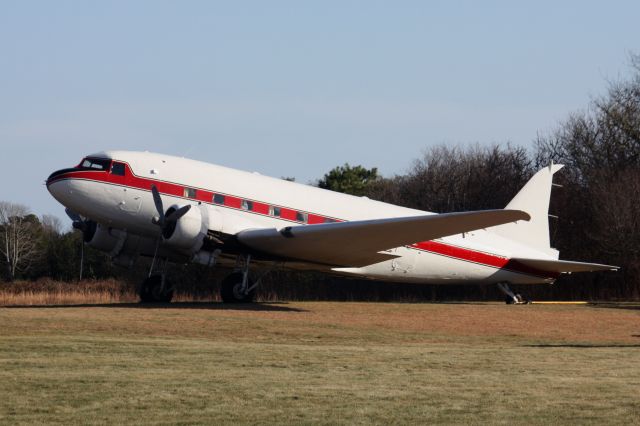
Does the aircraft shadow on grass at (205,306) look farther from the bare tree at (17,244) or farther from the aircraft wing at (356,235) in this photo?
the bare tree at (17,244)

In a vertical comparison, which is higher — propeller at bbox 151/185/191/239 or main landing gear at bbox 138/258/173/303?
propeller at bbox 151/185/191/239

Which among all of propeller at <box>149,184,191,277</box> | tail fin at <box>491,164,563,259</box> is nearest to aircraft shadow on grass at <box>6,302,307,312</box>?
propeller at <box>149,184,191,277</box>

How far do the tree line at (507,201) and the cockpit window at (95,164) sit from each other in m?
19.0

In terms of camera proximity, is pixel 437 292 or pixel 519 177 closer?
pixel 437 292

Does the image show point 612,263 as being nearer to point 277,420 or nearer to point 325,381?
point 325,381

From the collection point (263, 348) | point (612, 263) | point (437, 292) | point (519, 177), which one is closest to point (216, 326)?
point (263, 348)

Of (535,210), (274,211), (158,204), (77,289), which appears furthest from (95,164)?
(77,289)

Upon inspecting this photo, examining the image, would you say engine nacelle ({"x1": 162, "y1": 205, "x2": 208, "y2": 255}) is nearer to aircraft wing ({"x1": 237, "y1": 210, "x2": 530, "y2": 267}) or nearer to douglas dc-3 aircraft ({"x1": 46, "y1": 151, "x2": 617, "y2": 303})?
douglas dc-3 aircraft ({"x1": 46, "y1": 151, "x2": 617, "y2": 303})

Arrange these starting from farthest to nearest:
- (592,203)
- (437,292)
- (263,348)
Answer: (592,203) < (437,292) < (263,348)

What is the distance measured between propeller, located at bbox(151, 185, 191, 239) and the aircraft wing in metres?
1.94

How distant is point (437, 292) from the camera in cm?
4559

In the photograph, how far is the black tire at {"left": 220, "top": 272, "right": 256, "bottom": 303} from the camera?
1175 inches

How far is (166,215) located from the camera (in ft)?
90.8

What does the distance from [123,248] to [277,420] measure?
2059 cm
